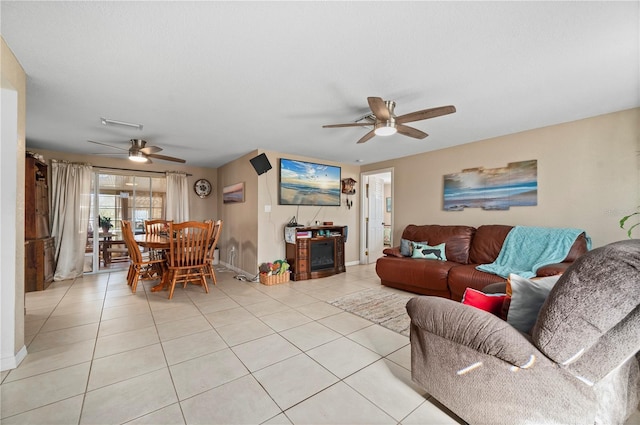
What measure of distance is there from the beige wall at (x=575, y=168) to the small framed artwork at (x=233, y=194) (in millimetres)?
3735

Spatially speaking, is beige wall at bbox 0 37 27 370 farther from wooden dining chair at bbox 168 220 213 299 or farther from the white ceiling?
wooden dining chair at bbox 168 220 213 299

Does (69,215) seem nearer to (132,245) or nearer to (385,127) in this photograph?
(132,245)

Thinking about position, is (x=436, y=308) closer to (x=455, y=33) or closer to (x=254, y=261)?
(x=455, y=33)

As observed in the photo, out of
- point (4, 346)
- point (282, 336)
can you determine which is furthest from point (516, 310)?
point (4, 346)

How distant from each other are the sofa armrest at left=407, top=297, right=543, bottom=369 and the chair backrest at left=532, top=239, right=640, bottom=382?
3.6 inches

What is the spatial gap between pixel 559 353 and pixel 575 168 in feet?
9.98

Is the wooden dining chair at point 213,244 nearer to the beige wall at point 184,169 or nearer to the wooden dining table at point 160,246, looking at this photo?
the wooden dining table at point 160,246

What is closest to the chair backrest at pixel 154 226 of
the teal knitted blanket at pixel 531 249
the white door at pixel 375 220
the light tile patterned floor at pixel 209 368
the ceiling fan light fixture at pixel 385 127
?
the light tile patterned floor at pixel 209 368

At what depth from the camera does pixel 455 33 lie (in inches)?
61.2

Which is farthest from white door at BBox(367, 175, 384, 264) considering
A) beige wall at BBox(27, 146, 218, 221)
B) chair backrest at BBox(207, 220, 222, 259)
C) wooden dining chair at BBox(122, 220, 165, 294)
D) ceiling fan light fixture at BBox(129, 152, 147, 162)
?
ceiling fan light fixture at BBox(129, 152, 147, 162)

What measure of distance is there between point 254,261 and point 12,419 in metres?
3.06

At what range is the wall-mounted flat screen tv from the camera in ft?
15.1

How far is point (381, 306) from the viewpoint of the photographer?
10.1 feet

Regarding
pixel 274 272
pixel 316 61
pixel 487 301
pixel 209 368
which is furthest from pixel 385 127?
pixel 274 272
